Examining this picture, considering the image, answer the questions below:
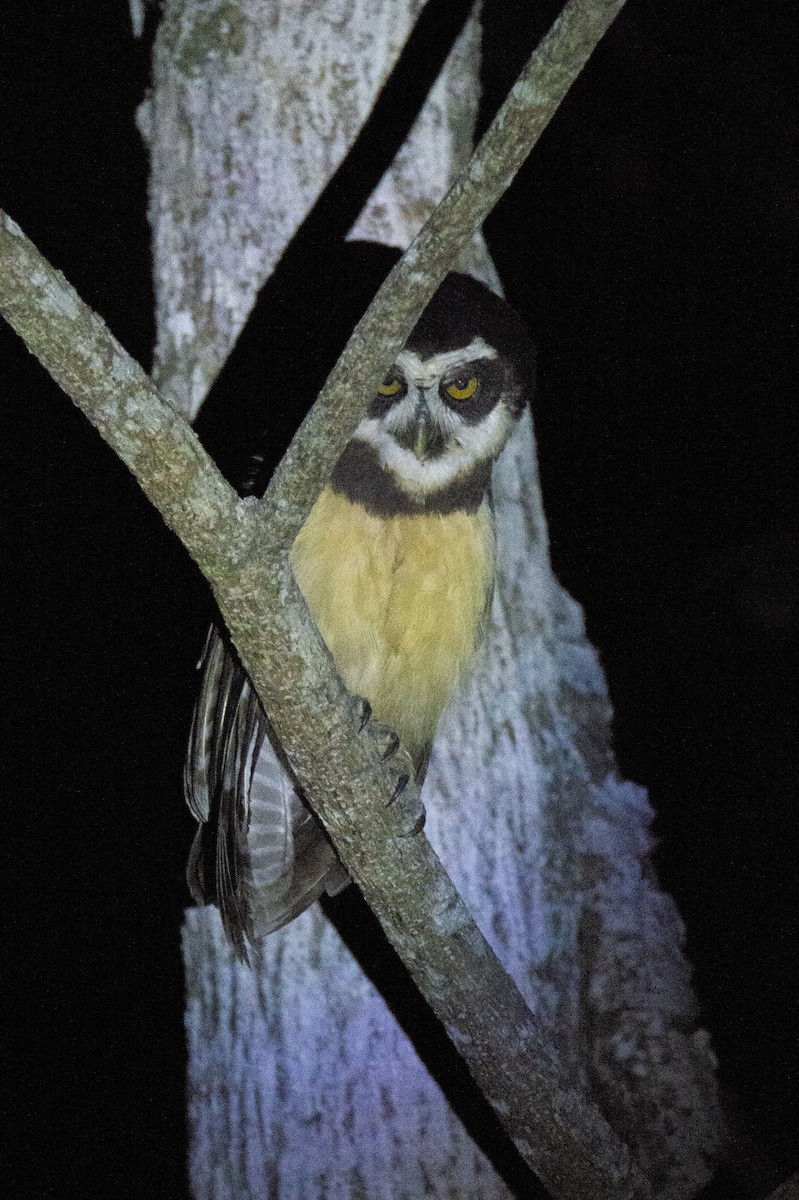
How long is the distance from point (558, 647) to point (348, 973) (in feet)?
2.67

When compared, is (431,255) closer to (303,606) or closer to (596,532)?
(303,606)

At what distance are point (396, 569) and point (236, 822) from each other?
1.99ft

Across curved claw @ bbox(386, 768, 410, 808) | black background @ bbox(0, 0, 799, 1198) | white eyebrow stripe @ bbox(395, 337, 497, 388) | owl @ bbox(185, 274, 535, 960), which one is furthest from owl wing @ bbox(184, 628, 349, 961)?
black background @ bbox(0, 0, 799, 1198)

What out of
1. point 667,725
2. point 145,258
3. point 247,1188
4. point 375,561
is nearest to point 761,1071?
point 667,725

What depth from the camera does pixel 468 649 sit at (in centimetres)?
242

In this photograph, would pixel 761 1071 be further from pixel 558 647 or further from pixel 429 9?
pixel 429 9

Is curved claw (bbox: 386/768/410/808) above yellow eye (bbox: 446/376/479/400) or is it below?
below

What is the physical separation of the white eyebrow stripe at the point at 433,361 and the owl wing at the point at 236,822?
667mm

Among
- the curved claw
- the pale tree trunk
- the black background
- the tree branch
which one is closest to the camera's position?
the tree branch

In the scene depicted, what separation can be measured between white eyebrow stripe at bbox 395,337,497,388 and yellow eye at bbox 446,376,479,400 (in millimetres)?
49

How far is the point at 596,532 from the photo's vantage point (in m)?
4.81

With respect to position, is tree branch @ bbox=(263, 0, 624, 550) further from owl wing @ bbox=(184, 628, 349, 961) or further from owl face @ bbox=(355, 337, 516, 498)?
owl face @ bbox=(355, 337, 516, 498)

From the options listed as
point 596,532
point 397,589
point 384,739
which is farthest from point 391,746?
point 596,532

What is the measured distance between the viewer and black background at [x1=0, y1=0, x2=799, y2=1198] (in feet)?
13.3
